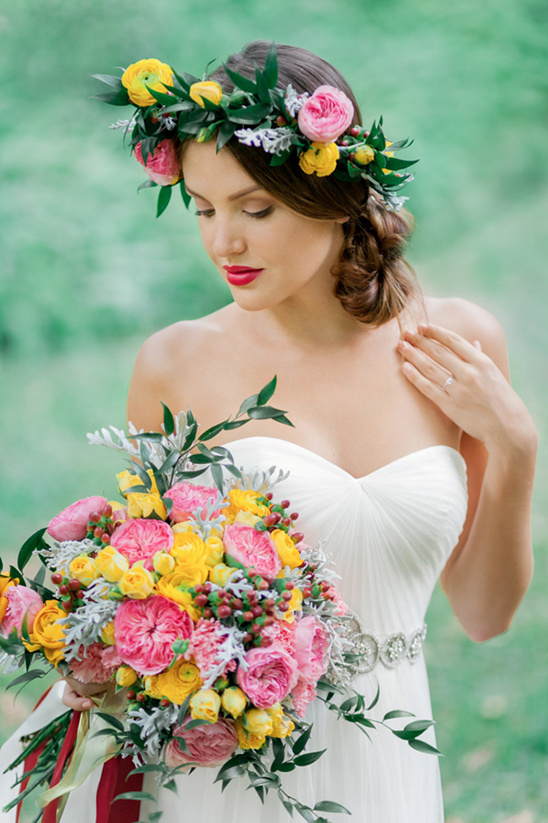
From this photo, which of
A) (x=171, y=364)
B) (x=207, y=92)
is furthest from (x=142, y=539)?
(x=207, y=92)

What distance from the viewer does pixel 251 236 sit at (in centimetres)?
146

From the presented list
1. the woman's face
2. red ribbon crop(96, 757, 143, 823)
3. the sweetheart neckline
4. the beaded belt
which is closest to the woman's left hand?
the sweetheart neckline

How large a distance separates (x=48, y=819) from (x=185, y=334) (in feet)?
3.06

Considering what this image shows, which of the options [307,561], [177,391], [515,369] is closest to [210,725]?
[307,561]

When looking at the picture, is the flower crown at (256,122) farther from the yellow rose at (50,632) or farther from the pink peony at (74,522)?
the yellow rose at (50,632)

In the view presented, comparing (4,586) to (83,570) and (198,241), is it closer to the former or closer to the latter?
(83,570)

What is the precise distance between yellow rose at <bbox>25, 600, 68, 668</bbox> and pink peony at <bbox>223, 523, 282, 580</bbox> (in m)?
0.25

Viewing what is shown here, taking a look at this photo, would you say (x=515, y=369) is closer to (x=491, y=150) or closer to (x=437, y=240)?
(x=437, y=240)

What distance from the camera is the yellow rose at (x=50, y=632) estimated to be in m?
1.20

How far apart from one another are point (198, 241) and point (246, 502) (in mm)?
1910

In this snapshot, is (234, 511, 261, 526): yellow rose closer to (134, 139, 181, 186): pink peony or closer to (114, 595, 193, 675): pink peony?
(114, 595, 193, 675): pink peony

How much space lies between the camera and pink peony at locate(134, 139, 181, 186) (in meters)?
1.51

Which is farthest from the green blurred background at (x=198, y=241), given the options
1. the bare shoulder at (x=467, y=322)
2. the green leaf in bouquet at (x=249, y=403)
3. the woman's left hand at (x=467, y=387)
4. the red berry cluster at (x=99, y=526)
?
the green leaf in bouquet at (x=249, y=403)

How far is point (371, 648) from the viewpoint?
1569mm
